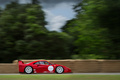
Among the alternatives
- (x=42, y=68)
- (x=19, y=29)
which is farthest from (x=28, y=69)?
(x=19, y=29)

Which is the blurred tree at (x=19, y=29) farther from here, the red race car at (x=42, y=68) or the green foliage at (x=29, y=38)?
the red race car at (x=42, y=68)

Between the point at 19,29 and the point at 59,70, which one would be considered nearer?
the point at 59,70

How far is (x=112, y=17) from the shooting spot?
21.3 m

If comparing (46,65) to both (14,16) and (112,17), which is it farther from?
(14,16)

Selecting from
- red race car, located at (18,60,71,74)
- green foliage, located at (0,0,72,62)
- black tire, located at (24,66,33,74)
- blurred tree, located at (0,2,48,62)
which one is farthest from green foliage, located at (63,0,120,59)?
black tire, located at (24,66,33,74)

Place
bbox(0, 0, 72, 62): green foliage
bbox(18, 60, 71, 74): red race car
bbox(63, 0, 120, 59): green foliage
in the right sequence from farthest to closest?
bbox(0, 0, 72, 62): green foliage < bbox(63, 0, 120, 59): green foliage < bbox(18, 60, 71, 74): red race car

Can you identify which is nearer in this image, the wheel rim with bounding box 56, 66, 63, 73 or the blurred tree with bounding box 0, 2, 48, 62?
the wheel rim with bounding box 56, 66, 63, 73

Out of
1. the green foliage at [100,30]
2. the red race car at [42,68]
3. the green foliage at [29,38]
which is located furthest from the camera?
the green foliage at [29,38]

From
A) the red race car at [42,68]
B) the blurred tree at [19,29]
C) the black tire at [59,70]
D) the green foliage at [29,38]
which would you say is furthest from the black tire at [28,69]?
the blurred tree at [19,29]

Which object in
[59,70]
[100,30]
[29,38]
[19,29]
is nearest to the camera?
[59,70]

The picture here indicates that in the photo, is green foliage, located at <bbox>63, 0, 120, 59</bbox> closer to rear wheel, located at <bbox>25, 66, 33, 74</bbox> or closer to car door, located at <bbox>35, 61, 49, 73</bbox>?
car door, located at <bbox>35, 61, 49, 73</bbox>

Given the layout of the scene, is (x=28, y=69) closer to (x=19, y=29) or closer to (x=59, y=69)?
(x=59, y=69)

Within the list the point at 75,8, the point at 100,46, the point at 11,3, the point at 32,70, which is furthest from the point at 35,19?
the point at 75,8

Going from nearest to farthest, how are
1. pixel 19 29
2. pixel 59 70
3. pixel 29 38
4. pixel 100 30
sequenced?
1. pixel 59 70
2. pixel 100 30
3. pixel 29 38
4. pixel 19 29
